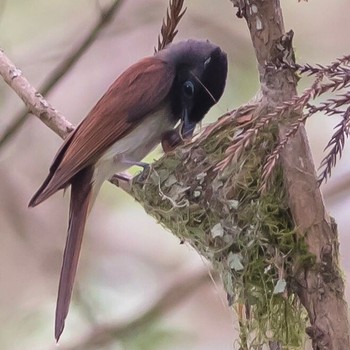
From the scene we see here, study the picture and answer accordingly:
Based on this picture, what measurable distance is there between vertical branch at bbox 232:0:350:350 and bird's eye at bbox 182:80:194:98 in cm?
72

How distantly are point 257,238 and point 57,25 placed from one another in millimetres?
1922

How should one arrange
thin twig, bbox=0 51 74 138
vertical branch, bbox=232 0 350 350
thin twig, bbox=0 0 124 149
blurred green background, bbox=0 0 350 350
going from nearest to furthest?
1. vertical branch, bbox=232 0 350 350
2. thin twig, bbox=0 51 74 138
3. thin twig, bbox=0 0 124 149
4. blurred green background, bbox=0 0 350 350

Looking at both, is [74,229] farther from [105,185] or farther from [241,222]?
[105,185]

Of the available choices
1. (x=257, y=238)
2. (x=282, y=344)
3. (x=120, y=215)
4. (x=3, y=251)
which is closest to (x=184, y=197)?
(x=257, y=238)

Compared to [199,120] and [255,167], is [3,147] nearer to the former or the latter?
[199,120]

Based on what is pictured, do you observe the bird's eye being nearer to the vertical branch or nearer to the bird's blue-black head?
the bird's blue-black head

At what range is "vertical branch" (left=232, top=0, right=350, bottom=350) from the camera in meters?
1.35

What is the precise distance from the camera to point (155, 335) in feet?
7.91

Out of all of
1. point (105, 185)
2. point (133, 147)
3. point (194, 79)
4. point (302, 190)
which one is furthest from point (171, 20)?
point (105, 185)

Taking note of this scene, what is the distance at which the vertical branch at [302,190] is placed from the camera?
1.35 metres

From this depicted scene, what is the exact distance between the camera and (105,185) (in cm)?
300

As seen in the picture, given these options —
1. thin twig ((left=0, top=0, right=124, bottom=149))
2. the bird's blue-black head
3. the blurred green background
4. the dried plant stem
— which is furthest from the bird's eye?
the blurred green background

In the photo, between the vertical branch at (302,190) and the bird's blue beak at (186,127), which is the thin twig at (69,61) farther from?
the vertical branch at (302,190)

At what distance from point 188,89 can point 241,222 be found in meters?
0.67
